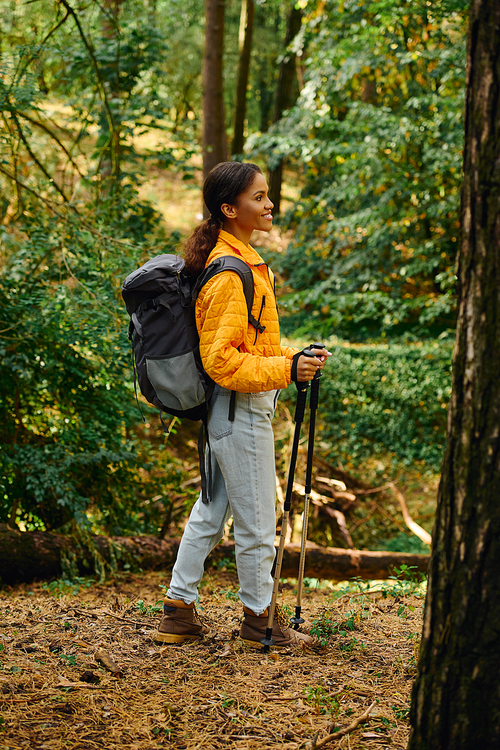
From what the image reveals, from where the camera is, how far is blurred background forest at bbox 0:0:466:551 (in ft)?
14.4

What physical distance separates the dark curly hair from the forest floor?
170 centimetres

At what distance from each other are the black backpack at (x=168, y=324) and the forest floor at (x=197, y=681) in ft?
3.72

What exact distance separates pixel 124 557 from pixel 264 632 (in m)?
1.96

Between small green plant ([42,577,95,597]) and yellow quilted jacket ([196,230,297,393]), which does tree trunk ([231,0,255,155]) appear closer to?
small green plant ([42,577,95,597])

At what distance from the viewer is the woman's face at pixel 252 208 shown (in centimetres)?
260

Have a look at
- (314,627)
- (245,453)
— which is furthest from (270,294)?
(314,627)

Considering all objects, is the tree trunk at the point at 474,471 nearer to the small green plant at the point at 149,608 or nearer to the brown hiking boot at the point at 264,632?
the brown hiking boot at the point at 264,632

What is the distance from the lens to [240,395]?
2580 millimetres

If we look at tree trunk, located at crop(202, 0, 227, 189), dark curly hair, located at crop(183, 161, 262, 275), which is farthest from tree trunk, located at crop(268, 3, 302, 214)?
dark curly hair, located at crop(183, 161, 262, 275)

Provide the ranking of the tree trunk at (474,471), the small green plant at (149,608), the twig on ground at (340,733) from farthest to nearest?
1. the small green plant at (149,608)
2. the twig on ground at (340,733)
3. the tree trunk at (474,471)

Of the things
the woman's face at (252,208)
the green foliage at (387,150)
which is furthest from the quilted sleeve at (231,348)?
the green foliage at (387,150)

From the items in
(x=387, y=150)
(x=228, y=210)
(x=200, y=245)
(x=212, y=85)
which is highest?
(x=212, y=85)

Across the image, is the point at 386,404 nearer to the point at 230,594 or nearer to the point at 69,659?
the point at 230,594

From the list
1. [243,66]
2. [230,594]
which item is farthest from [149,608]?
[243,66]
